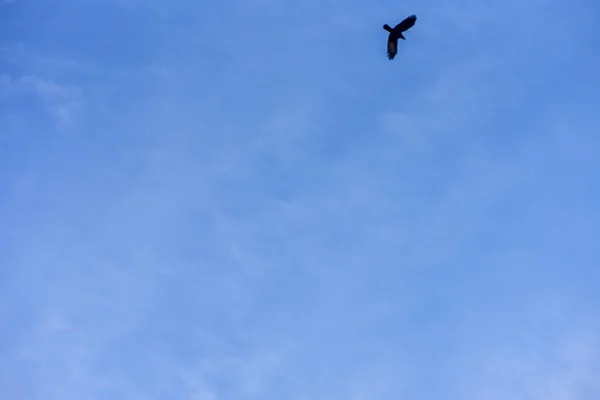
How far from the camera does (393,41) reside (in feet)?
160
